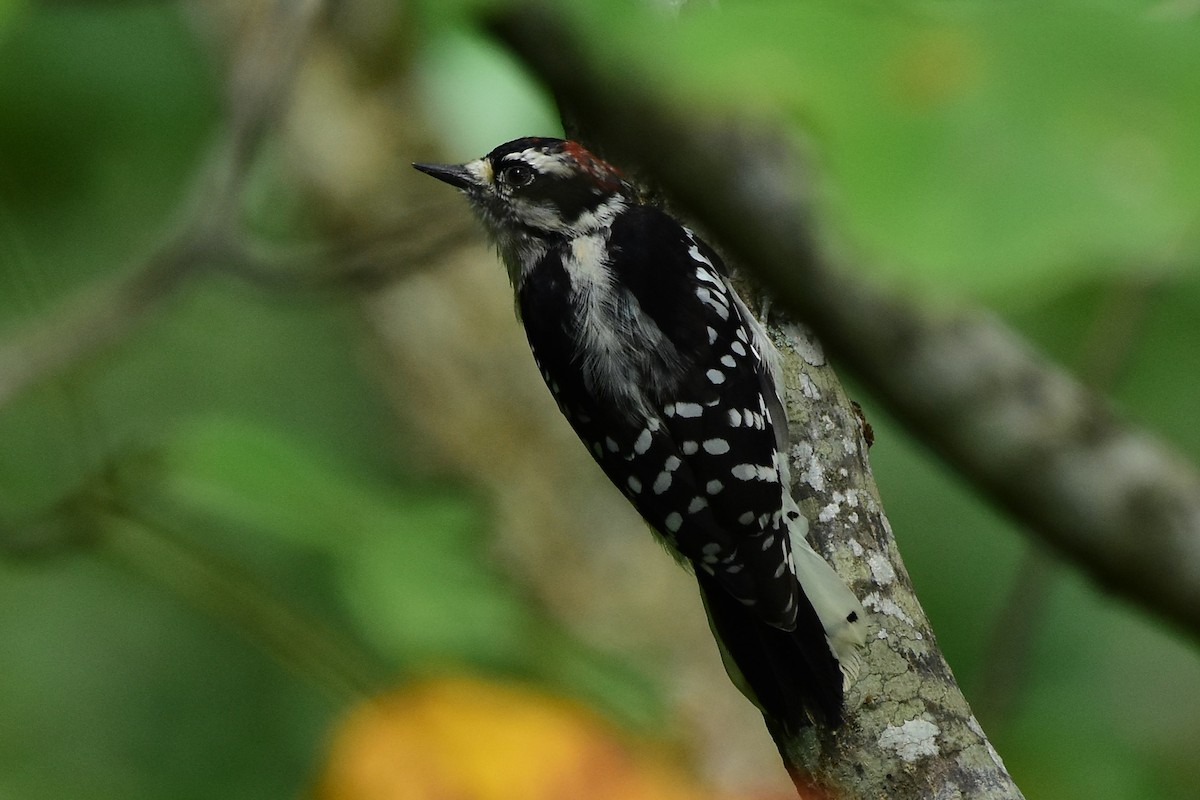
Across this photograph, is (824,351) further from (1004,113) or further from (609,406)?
(1004,113)

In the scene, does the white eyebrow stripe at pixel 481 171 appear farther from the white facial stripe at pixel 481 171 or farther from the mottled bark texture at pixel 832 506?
the mottled bark texture at pixel 832 506

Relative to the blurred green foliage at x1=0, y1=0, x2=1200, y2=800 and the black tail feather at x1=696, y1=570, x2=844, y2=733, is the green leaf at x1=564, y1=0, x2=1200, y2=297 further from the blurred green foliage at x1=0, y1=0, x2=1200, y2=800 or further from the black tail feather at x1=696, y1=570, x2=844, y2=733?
the black tail feather at x1=696, y1=570, x2=844, y2=733

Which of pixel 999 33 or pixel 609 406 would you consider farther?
pixel 609 406

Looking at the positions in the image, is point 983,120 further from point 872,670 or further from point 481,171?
point 481,171

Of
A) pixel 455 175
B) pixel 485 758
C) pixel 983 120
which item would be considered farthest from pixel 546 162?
pixel 983 120

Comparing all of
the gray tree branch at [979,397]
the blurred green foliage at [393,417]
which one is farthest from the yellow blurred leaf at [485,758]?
the gray tree branch at [979,397]

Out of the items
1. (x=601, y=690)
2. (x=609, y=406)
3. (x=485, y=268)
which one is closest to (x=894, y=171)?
(x=601, y=690)

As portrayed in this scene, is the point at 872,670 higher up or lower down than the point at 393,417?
higher up
